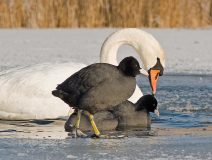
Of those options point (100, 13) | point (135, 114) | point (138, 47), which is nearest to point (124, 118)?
point (135, 114)

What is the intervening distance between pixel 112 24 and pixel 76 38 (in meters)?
1.58

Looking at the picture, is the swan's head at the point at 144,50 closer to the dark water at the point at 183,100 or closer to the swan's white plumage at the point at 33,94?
the dark water at the point at 183,100

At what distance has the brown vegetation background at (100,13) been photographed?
15578 millimetres

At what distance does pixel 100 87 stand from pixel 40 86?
1.36 meters

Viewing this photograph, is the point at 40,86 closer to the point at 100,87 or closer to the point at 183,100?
the point at 100,87

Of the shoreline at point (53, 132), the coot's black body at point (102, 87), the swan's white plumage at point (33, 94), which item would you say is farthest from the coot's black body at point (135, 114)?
the swan's white plumage at point (33, 94)

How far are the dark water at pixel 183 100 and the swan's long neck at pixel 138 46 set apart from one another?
0.51 meters

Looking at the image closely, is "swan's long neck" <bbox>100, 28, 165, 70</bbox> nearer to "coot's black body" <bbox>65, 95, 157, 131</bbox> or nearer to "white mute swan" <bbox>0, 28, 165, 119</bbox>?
"white mute swan" <bbox>0, 28, 165, 119</bbox>

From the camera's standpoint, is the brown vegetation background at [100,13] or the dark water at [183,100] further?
the brown vegetation background at [100,13]

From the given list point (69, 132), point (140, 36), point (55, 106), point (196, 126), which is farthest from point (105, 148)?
point (140, 36)

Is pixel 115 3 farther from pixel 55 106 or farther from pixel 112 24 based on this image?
pixel 55 106

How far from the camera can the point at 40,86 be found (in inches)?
275

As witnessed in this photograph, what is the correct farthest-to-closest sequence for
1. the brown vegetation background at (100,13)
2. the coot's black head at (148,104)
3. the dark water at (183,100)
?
the brown vegetation background at (100,13)
the dark water at (183,100)
the coot's black head at (148,104)

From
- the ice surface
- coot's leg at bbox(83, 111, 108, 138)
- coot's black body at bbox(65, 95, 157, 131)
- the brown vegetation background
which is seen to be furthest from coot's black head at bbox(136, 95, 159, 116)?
the brown vegetation background
